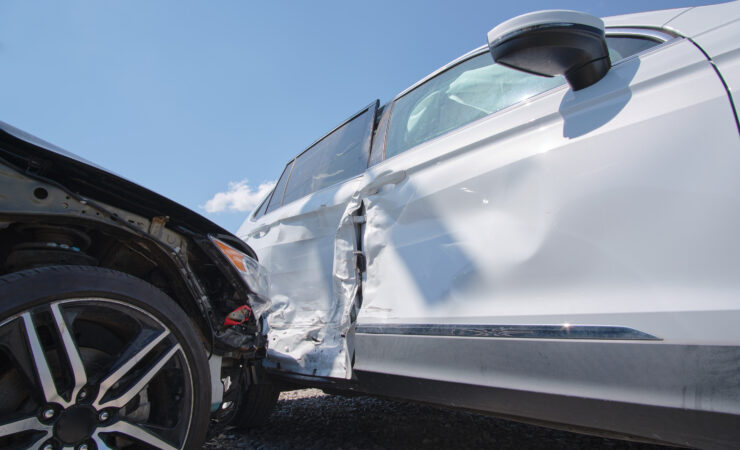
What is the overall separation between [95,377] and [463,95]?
1.78 m

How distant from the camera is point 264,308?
6.31ft

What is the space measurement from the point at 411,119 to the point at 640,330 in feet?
4.82

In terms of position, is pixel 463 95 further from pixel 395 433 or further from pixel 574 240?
pixel 395 433

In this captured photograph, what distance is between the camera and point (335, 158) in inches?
107

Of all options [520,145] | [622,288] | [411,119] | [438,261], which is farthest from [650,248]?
[411,119]

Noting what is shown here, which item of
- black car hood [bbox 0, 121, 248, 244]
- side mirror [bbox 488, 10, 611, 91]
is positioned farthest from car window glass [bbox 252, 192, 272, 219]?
side mirror [bbox 488, 10, 611, 91]

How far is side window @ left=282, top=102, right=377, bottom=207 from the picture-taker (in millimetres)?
2436

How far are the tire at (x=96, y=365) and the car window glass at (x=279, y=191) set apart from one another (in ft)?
6.05

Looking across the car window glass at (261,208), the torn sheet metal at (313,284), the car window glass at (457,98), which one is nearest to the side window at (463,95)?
the car window glass at (457,98)

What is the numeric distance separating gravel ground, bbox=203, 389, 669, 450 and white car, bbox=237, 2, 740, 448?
661 millimetres

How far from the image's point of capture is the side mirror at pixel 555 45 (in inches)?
46.4

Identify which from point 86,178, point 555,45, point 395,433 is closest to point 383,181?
point 555,45

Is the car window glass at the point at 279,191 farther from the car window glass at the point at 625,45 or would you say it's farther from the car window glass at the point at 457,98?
the car window glass at the point at 625,45

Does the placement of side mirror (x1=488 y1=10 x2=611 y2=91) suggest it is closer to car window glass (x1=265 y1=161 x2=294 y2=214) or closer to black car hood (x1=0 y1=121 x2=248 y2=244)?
black car hood (x1=0 y1=121 x2=248 y2=244)
